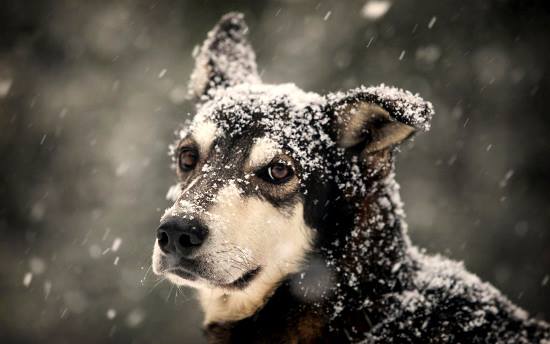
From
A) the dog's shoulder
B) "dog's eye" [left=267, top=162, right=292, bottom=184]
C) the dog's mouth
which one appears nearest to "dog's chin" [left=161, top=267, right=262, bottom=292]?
the dog's mouth

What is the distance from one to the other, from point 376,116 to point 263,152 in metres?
0.76

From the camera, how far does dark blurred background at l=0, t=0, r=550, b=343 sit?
9492 mm

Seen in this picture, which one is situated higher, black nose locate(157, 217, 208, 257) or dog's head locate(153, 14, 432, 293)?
dog's head locate(153, 14, 432, 293)

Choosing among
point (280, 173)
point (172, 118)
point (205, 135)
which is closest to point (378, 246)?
point (280, 173)

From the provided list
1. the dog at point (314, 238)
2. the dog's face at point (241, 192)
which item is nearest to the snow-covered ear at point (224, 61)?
the dog's face at point (241, 192)

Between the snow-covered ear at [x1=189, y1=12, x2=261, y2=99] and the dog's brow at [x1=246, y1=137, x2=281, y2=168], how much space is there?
1050 millimetres

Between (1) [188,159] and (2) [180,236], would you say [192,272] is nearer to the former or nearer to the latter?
(2) [180,236]

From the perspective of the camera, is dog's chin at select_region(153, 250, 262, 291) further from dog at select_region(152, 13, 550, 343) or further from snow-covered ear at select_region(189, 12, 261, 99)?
Result: snow-covered ear at select_region(189, 12, 261, 99)

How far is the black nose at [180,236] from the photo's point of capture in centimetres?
237

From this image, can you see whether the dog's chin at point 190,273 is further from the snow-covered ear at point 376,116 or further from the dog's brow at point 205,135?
the snow-covered ear at point 376,116

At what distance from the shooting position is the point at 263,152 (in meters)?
2.85

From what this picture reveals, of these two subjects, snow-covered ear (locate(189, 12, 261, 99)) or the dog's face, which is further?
snow-covered ear (locate(189, 12, 261, 99))

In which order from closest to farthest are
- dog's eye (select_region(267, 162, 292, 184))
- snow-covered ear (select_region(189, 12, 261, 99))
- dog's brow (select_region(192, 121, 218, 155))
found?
dog's eye (select_region(267, 162, 292, 184)) < dog's brow (select_region(192, 121, 218, 155)) < snow-covered ear (select_region(189, 12, 261, 99))

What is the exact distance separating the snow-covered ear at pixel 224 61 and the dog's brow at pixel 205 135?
711 millimetres
